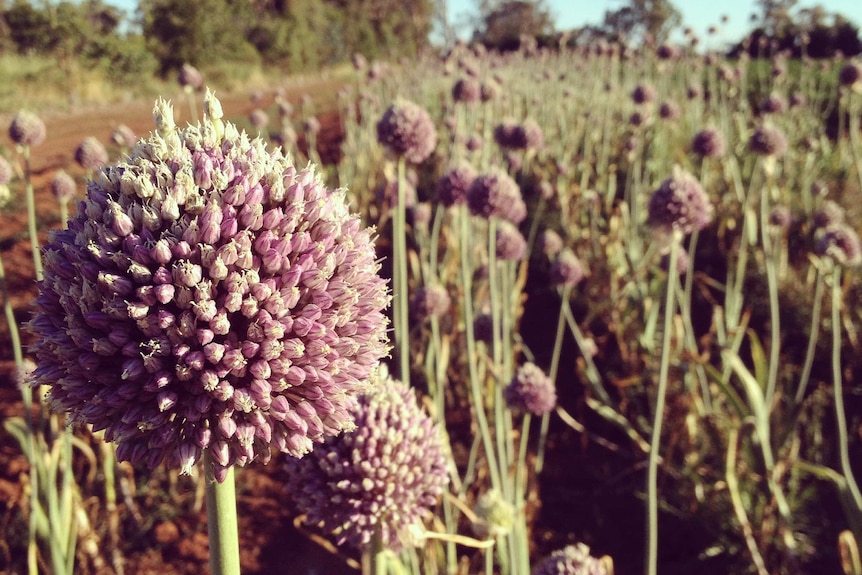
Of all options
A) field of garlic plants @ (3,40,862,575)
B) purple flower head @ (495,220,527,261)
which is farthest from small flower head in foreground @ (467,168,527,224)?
purple flower head @ (495,220,527,261)

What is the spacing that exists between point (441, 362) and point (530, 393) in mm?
446

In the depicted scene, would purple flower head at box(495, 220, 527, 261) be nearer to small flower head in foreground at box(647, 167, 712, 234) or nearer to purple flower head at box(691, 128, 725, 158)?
small flower head in foreground at box(647, 167, 712, 234)

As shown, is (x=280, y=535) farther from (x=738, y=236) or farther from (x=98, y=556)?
(x=738, y=236)

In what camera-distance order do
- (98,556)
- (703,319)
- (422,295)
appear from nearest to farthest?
(98,556) < (422,295) < (703,319)

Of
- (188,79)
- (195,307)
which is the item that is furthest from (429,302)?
(188,79)

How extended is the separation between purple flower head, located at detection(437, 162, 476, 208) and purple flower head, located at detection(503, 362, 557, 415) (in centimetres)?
75

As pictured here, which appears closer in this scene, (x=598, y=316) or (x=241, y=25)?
(x=598, y=316)

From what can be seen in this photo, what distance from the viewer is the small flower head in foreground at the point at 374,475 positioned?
121 centimetres

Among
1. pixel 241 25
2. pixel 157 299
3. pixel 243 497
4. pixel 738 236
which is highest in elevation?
pixel 241 25

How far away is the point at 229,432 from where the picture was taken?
2.51ft

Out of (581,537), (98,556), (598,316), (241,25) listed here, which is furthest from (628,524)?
(241,25)

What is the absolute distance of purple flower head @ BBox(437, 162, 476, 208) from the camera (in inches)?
95.2

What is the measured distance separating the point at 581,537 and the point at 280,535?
53.4 inches

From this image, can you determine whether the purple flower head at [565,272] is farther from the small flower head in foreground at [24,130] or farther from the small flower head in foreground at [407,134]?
the small flower head in foreground at [24,130]
